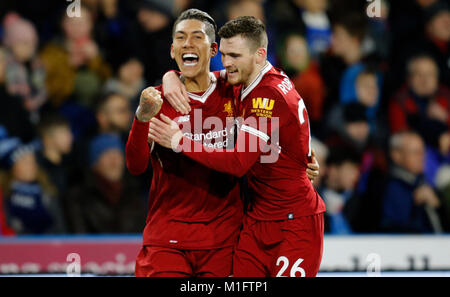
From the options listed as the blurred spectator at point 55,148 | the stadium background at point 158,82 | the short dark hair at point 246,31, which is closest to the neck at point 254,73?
the short dark hair at point 246,31

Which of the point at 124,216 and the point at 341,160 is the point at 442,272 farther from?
the point at 124,216

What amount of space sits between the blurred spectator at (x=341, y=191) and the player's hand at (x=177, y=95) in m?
2.67

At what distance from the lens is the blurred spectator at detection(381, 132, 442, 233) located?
5.58 m

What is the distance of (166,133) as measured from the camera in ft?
10.1

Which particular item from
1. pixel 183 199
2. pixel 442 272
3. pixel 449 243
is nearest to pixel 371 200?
pixel 449 243

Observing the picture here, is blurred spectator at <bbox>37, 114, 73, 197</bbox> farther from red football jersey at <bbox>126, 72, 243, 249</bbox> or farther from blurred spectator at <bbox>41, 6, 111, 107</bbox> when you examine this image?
red football jersey at <bbox>126, 72, 243, 249</bbox>

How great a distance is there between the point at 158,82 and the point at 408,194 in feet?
8.35

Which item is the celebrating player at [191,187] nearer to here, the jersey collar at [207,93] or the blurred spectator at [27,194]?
the jersey collar at [207,93]

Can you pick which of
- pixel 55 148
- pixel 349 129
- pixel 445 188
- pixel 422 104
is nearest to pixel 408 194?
pixel 445 188

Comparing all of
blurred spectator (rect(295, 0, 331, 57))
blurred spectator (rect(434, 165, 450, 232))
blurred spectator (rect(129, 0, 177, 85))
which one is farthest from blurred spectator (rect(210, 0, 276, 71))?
blurred spectator (rect(434, 165, 450, 232))

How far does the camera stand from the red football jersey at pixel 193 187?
10.5 ft

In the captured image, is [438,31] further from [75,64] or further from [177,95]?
[177,95]

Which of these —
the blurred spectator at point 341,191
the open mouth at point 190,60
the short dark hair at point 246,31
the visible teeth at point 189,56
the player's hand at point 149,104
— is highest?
the short dark hair at point 246,31
